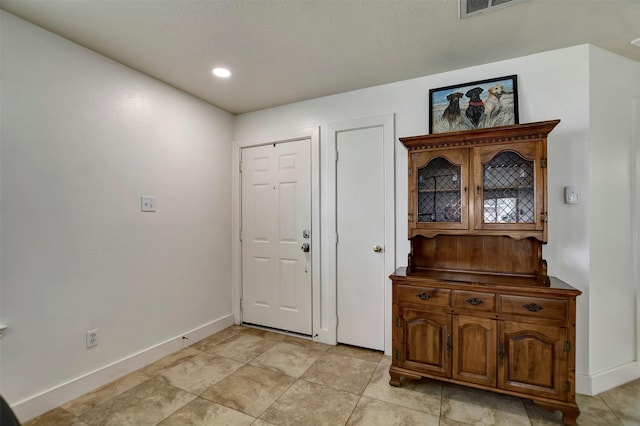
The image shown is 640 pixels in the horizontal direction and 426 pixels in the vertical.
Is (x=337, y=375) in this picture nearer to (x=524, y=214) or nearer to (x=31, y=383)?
(x=524, y=214)

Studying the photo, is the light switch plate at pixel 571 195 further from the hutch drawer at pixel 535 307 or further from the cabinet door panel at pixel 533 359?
the cabinet door panel at pixel 533 359

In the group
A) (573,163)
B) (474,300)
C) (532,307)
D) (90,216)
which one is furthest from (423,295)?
(90,216)

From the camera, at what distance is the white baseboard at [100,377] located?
70.2 inches

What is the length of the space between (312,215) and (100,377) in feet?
6.87

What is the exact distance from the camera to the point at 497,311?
6.12ft

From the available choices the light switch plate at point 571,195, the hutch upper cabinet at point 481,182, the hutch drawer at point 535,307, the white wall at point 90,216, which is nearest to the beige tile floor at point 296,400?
the white wall at point 90,216

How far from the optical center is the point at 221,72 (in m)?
2.42

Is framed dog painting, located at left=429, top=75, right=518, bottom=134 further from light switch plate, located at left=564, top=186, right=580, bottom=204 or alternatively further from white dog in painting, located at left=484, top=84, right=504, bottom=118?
light switch plate, located at left=564, top=186, right=580, bottom=204

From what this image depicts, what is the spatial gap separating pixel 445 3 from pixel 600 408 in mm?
2681

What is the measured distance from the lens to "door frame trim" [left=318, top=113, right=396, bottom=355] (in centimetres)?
258

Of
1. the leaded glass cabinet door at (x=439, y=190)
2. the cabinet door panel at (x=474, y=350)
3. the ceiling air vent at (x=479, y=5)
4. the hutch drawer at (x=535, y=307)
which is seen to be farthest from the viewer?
the leaded glass cabinet door at (x=439, y=190)

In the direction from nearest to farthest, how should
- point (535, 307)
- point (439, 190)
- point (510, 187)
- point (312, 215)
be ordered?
1. point (535, 307)
2. point (510, 187)
3. point (439, 190)
4. point (312, 215)

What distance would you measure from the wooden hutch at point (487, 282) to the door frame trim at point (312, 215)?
97cm

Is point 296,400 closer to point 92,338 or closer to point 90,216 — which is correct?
point 92,338
